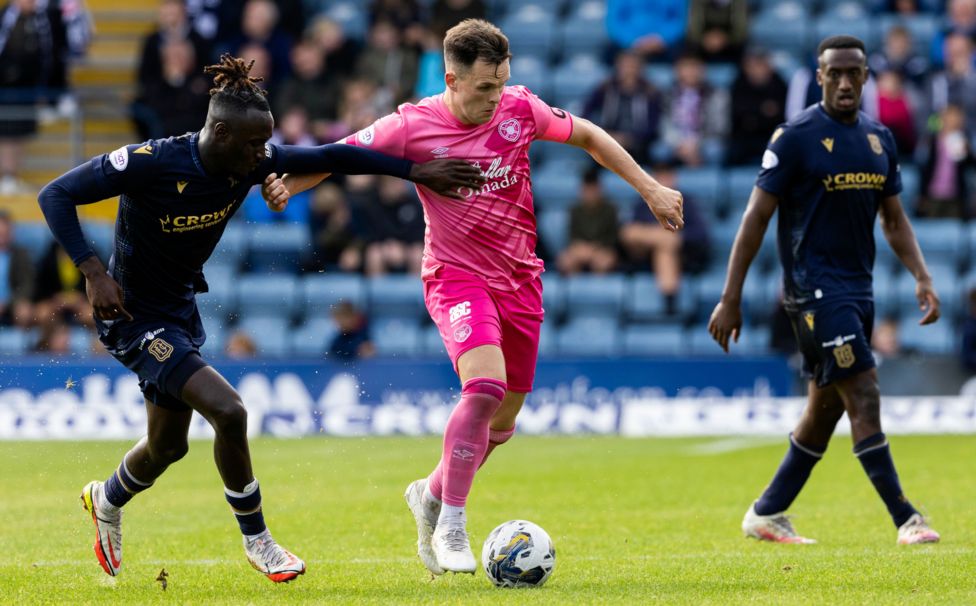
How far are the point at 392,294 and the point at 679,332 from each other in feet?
11.3

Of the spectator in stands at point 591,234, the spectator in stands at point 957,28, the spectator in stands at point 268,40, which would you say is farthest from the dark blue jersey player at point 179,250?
the spectator in stands at point 957,28

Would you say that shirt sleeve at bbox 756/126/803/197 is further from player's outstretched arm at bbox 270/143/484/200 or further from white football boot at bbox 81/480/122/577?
white football boot at bbox 81/480/122/577

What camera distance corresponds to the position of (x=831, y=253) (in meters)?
8.55

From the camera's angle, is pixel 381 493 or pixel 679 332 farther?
pixel 679 332

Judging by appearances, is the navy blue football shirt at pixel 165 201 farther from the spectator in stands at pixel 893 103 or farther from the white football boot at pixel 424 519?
the spectator in stands at pixel 893 103

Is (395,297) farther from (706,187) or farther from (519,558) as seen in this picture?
(519,558)

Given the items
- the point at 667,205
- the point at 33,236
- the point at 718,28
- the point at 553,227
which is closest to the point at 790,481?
the point at 667,205

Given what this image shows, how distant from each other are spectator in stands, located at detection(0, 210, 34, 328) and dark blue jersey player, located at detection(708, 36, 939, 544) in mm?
11463

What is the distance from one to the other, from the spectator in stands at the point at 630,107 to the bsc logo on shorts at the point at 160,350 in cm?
1252

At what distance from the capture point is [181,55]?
19.9 meters

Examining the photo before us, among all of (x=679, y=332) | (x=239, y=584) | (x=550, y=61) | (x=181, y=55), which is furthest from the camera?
(x=550, y=61)

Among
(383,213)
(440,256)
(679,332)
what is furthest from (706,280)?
(440,256)

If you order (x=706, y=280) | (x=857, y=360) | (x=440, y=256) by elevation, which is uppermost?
(x=440, y=256)

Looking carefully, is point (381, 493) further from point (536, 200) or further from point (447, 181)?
point (536, 200)
